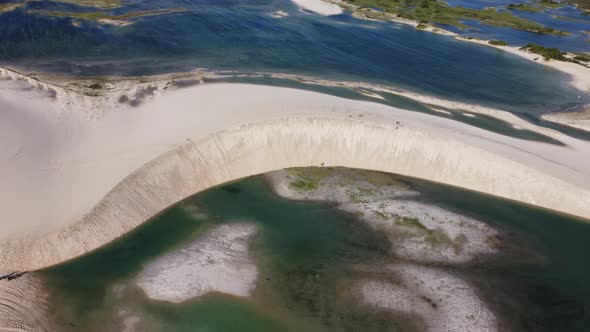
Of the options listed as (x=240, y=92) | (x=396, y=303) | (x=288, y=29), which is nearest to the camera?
(x=396, y=303)

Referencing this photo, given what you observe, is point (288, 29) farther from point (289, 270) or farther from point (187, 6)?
point (289, 270)

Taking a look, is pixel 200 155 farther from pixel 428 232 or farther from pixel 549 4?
pixel 549 4

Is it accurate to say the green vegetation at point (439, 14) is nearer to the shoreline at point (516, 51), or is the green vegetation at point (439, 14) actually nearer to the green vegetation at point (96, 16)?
the shoreline at point (516, 51)

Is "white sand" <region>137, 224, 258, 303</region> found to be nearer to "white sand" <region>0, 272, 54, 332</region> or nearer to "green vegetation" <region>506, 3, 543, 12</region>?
"white sand" <region>0, 272, 54, 332</region>

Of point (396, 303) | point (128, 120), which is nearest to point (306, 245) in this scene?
point (396, 303)

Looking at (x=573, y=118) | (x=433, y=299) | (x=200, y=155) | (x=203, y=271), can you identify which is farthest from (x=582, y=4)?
(x=203, y=271)

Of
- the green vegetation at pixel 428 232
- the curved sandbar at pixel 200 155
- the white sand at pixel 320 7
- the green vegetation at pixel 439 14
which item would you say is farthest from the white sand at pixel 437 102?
the green vegetation at pixel 439 14

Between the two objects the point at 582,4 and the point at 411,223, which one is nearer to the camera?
the point at 411,223
